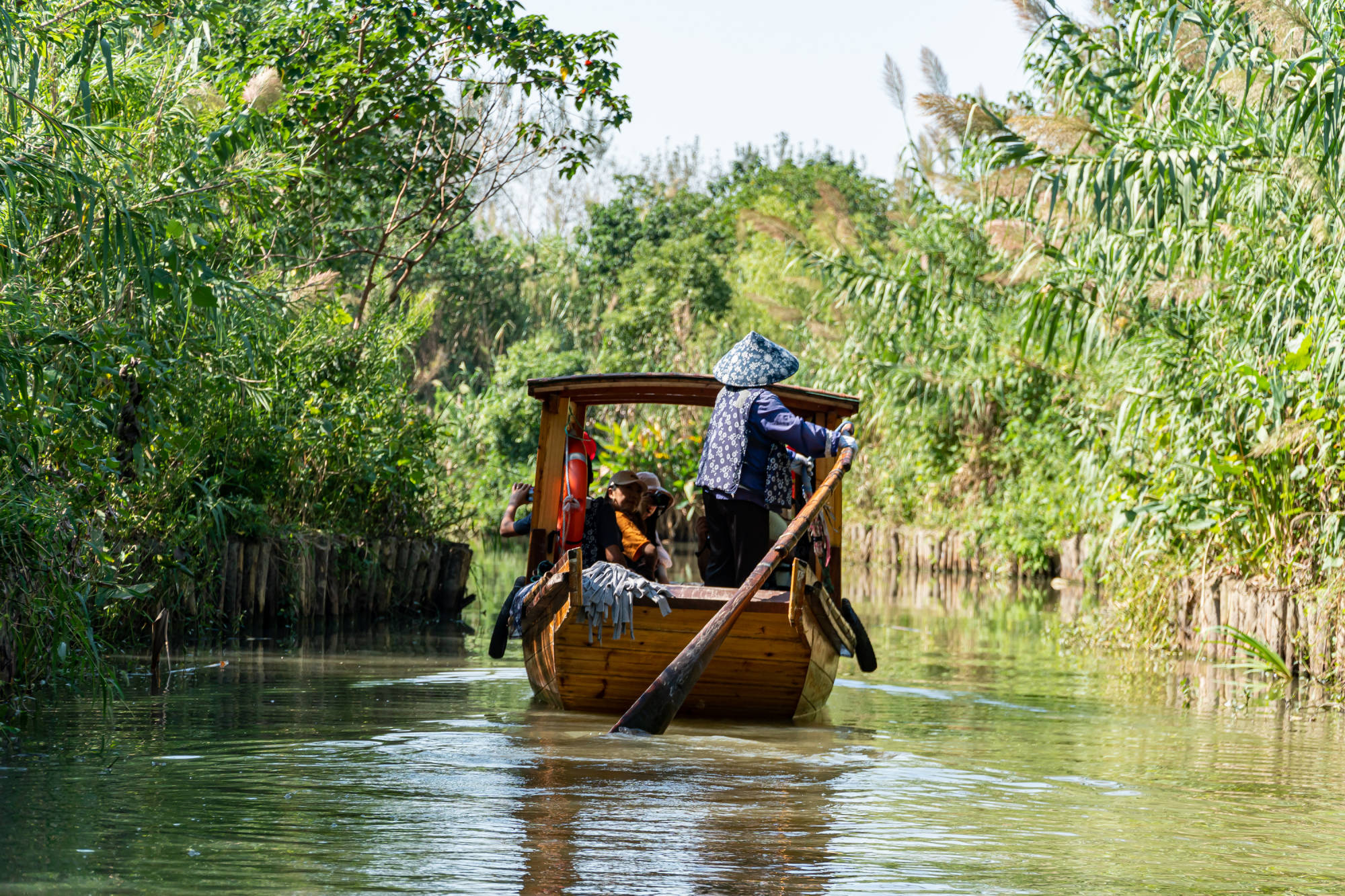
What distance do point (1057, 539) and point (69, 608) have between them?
53.3ft

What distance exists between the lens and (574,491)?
30.7ft

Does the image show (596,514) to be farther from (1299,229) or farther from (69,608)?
(1299,229)

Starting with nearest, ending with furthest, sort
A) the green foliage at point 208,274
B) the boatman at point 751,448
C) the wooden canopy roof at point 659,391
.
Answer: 1. the green foliage at point 208,274
2. the boatman at point 751,448
3. the wooden canopy roof at point 659,391

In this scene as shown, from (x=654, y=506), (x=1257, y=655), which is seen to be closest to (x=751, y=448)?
(x=654, y=506)

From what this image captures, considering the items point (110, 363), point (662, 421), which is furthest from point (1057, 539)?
point (110, 363)

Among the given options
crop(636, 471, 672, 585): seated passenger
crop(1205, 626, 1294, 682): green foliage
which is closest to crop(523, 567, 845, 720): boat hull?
crop(636, 471, 672, 585): seated passenger

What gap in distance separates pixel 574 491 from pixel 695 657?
75.6 inches

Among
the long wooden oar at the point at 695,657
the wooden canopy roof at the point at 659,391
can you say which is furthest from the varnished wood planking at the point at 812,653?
the wooden canopy roof at the point at 659,391

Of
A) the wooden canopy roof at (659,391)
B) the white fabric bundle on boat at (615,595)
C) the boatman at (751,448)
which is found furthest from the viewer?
the wooden canopy roof at (659,391)

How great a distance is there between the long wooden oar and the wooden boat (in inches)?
10.5

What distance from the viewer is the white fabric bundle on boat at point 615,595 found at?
8156 mm

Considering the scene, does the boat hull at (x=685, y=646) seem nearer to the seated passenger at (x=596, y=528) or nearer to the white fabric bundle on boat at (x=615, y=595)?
the white fabric bundle on boat at (x=615, y=595)

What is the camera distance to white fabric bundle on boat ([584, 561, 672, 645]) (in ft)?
26.8

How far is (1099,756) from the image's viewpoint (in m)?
7.88
